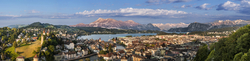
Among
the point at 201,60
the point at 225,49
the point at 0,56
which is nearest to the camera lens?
the point at 225,49

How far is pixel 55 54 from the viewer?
25.3 m

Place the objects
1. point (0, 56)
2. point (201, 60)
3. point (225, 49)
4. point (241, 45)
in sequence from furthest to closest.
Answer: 1. point (0, 56)
2. point (201, 60)
3. point (225, 49)
4. point (241, 45)

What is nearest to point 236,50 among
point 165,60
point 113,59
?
point 165,60

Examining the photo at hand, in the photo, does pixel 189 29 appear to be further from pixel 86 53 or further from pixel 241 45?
pixel 241 45

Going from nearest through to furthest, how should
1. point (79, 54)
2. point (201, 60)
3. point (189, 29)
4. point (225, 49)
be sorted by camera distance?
point (225, 49) < point (201, 60) < point (79, 54) < point (189, 29)

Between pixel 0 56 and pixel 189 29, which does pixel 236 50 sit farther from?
pixel 189 29

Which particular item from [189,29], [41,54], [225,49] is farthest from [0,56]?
[189,29]

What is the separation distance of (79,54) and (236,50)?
21.1 metres

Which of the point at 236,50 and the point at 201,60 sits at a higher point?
the point at 236,50

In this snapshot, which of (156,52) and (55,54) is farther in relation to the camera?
(156,52)

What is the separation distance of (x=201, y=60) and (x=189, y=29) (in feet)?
592

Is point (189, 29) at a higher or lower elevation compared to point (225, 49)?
lower

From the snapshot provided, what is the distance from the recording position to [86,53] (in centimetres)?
2853

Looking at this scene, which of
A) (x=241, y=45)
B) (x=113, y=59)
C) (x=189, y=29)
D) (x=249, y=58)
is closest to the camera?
(x=249, y=58)
